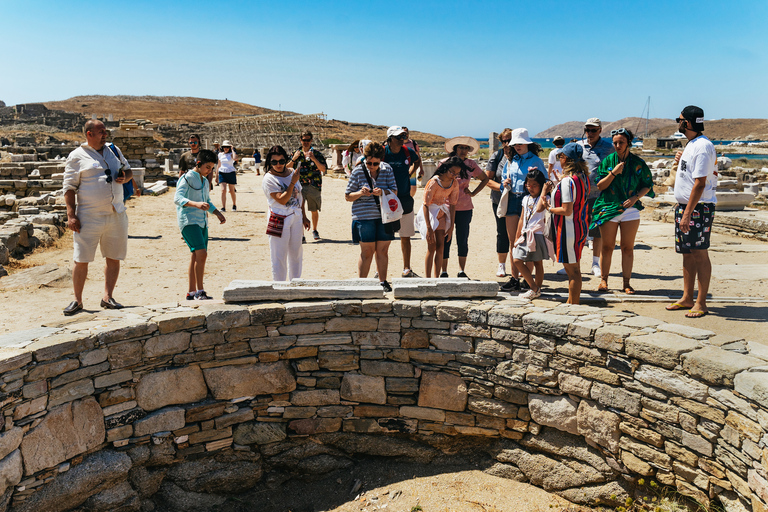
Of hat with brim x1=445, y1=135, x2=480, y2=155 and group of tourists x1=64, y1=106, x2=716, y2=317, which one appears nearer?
group of tourists x1=64, y1=106, x2=716, y2=317

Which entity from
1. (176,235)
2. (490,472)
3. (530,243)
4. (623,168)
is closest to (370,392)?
(490,472)

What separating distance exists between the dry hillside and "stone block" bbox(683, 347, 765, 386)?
199 ft

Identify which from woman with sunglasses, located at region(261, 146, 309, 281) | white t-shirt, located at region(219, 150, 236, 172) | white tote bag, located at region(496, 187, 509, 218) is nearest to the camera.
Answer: woman with sunglasses, located at region(261, 146, 309, 281)

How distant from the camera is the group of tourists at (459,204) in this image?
5273mm

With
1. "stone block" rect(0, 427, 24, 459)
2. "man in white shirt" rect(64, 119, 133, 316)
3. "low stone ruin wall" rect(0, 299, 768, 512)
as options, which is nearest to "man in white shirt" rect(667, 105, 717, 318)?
"low stone ruin wall" rect(0, 299, 768, 512)

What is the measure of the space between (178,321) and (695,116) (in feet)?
16.8

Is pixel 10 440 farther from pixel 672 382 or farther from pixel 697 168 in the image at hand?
pixel 697 168

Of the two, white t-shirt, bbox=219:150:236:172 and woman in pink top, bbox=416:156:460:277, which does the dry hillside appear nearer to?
white t-shirt, bbox=219:150:236:172

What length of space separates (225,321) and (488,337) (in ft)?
7.97

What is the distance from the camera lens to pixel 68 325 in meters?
4.79

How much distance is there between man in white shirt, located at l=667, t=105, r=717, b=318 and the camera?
198 inches

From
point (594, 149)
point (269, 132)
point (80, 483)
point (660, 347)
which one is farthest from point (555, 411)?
point (269, 132)

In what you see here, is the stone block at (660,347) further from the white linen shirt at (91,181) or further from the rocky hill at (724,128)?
the rocky hill at (724,128)

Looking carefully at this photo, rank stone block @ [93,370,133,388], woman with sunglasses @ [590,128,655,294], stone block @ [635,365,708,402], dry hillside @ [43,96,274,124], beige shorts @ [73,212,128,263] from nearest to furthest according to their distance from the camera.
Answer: stone block @ [635,365,708,402]
stone block @ [93,370,133,388]
beige shorts @ [73,212,128,263]
woman with sunglasses @ [590,128,655,294]
dry hillside @ [43,96,274,124]
